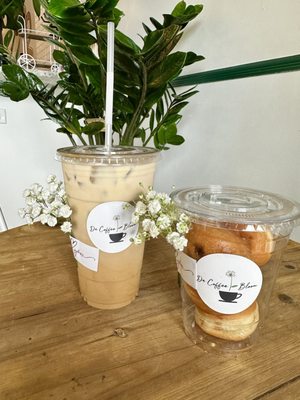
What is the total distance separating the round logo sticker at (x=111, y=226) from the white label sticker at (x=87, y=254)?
0.02 m

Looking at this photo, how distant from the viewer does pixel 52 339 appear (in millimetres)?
408

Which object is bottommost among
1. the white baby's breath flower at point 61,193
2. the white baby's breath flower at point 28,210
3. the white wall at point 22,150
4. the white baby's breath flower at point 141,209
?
the white wall at point 22,150

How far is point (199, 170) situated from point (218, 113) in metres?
0.24

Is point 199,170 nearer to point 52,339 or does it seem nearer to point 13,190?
point 52,339

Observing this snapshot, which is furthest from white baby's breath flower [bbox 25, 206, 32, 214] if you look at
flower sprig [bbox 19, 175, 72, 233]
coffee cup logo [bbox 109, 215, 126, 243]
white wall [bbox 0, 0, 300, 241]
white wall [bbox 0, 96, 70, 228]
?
white wall [bbox 0, 96, 70, 228]

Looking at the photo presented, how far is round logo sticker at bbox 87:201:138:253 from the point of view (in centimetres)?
44

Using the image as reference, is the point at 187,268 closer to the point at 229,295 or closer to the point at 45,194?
the point at 229,295

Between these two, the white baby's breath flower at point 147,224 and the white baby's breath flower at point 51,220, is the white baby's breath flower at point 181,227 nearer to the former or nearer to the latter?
the white baby's breath flower at point 147,224

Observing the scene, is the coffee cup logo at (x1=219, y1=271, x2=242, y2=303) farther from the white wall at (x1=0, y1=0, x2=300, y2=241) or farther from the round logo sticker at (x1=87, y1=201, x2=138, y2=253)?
the white wall at (x1=0, y1=0, x2=300, y2=241)

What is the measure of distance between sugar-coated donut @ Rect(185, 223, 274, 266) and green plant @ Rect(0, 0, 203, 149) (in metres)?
0.28

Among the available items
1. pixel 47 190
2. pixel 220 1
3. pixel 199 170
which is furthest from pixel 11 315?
pixel 220 1

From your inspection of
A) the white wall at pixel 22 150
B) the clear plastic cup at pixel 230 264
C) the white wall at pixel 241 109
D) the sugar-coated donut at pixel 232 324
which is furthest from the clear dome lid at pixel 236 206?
the white wall at pixel 22 150

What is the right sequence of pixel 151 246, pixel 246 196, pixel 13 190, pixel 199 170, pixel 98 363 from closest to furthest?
pixel 98 363 < pixel 246 196 < pixel 151 246 < pixel 199 170 < pixel 13 190

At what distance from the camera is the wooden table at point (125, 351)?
1.09 ft
